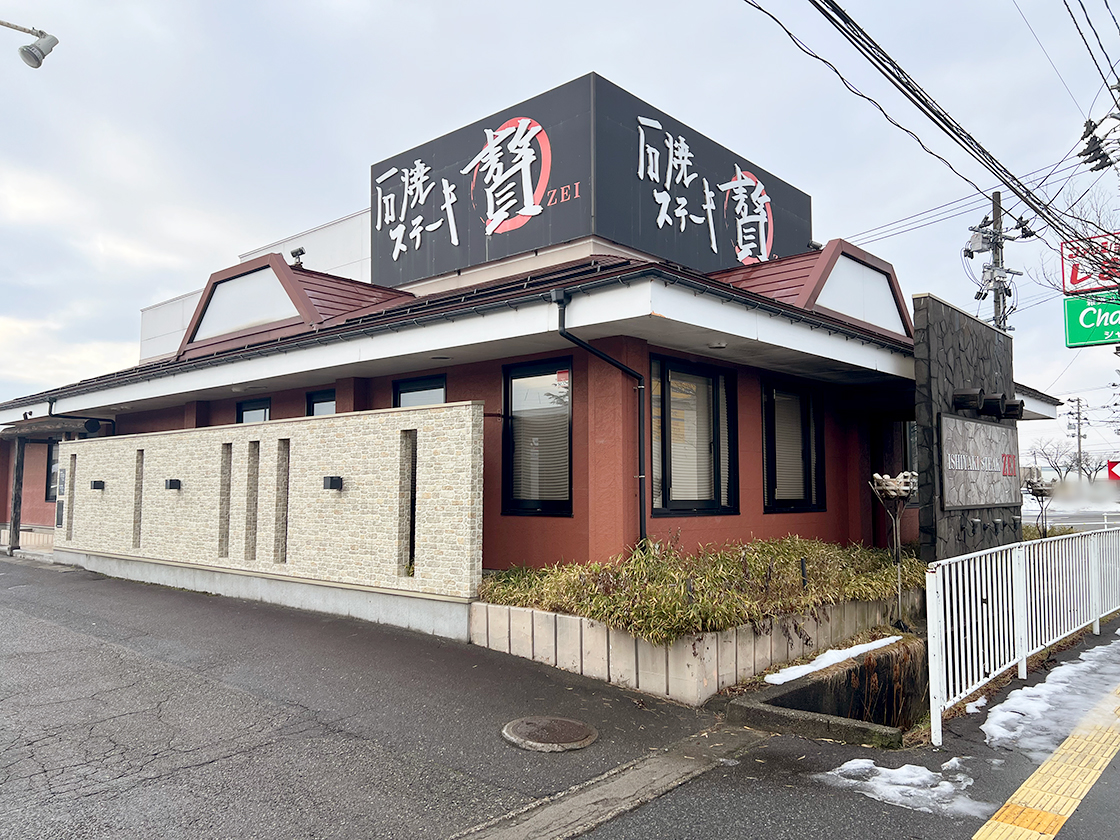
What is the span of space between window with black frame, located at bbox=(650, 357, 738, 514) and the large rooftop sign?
280 cm

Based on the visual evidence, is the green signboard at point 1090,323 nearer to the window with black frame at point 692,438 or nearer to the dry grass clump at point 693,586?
the dry grass clump at point 693,586

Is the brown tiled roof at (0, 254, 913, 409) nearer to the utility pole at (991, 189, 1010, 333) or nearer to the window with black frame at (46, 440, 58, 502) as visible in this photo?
the window with black frame at (46, 440, 58, 502)

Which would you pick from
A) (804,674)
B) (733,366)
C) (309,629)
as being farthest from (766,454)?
(309,629)

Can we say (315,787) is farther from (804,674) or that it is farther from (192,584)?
(192,584)

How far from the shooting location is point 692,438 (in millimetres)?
8648

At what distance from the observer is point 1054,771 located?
463 centimetres

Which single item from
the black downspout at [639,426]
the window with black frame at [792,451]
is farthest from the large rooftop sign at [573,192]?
the black downspout at [639,426]

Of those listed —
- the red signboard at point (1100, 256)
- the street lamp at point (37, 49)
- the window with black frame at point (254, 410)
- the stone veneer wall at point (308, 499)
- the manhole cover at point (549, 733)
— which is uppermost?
the street lamp at point (37, 49)

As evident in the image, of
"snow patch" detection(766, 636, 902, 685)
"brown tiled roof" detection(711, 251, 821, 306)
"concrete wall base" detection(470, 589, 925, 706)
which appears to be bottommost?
"snow patch" detection(766, 636, 902, 685)

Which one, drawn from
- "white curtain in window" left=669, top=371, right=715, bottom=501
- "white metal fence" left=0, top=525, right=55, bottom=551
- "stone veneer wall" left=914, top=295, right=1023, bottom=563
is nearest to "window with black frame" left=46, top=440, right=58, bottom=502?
"white metal fence" left=0, top=525, right=55, bottom=551

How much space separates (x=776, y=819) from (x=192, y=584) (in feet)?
31.9

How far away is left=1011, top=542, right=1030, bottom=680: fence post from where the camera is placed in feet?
21.7

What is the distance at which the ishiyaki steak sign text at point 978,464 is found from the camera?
350 inches

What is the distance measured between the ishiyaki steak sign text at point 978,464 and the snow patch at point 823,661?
2.30 metres
